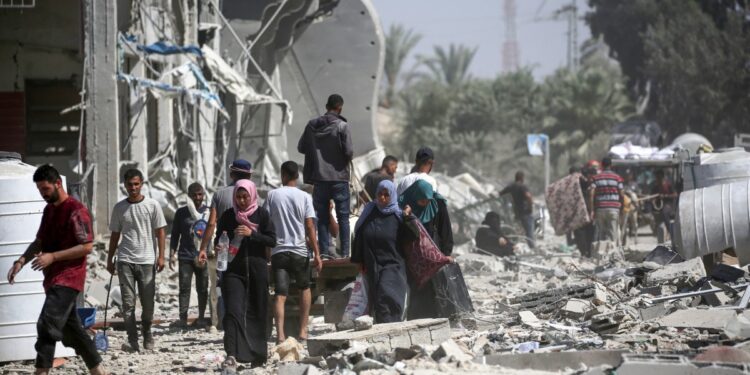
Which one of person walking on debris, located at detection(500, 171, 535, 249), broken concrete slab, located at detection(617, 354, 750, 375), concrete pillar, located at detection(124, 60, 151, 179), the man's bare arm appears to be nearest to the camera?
broken concrete slab, located at detection(617, 354, 750, 375)

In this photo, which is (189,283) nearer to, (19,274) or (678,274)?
(19,274)

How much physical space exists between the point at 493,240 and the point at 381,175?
6.96 meters

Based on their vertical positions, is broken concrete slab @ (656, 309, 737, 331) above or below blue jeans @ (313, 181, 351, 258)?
below

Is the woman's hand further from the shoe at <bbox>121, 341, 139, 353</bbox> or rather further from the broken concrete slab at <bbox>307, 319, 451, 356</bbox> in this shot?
the shoe at <bbox>121, 341, 139, 353</bbox>

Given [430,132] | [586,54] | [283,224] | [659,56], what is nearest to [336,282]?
[283,224]

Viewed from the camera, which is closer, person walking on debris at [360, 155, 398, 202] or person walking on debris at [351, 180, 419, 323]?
person walking on debris at [351, 180, 419, 323]

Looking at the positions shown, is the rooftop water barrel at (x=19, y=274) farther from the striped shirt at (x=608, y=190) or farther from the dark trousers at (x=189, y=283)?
the striped shirt at (x=608, y=190)

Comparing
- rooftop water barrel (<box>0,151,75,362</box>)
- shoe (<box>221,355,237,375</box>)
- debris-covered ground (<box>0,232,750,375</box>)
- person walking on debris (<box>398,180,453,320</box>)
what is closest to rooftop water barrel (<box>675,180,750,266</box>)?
debris-covered ground (<box>0,232,750,375</box>)

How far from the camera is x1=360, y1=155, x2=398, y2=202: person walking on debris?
11.8m

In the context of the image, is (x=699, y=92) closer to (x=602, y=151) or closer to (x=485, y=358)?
(x=602, y=151)

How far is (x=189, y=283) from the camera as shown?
12.2m

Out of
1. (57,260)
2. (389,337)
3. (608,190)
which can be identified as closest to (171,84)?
(608,190)

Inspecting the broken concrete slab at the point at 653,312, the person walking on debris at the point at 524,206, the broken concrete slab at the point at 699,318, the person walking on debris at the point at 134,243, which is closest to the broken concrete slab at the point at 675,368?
the broken concrete slab at the point at 699,318

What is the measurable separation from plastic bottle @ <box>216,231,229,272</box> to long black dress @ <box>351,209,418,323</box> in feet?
4.12
